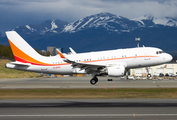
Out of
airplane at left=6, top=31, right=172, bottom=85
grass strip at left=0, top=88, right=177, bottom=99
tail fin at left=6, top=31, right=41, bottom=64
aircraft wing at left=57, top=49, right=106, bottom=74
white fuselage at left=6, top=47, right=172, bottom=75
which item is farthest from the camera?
tail fin at left=6, top=31, right=41, bottom=64

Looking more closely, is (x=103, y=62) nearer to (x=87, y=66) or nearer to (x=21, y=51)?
(x=87, y=66)

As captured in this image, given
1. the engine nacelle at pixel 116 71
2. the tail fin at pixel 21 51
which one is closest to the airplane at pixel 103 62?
the engine nacelle at pixel 116 71

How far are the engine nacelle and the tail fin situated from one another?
1134 cm

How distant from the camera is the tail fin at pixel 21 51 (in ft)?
135

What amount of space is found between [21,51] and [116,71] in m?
15.8

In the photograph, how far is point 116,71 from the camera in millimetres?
36062

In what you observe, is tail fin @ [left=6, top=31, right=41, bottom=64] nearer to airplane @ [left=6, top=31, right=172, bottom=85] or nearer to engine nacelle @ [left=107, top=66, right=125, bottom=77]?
airplane @ [left=6, top=31, right=172, bottom=85]

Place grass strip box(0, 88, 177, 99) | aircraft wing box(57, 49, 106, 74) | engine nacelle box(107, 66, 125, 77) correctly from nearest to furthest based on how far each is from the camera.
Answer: grass strip box(0, 88, 177, 99) → aircraft wing box(57, 49, 106, 74) → engine nacelle box(107, 66, 125, 77)

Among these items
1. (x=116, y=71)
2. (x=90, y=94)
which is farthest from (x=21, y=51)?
(x=116, y=71)

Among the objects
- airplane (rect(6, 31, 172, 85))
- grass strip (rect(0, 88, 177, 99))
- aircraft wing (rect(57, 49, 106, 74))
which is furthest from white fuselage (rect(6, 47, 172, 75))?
grass strip (rect(0, 88, 177, 99))

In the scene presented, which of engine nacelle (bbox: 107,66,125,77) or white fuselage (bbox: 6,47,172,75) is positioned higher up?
white fuselage (bbox: 6,47,172,75)

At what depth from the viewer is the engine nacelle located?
36.0m
